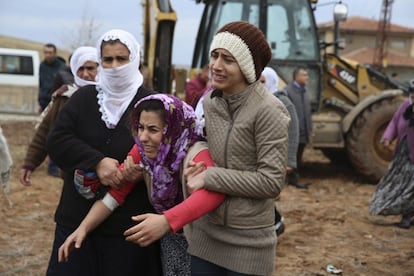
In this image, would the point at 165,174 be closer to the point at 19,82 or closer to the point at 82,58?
the point at 82,58

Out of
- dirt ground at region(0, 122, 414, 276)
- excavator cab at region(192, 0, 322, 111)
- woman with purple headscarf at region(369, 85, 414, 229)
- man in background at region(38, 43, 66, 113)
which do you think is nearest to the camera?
dirt ground at region(0, 122, 414, 276)

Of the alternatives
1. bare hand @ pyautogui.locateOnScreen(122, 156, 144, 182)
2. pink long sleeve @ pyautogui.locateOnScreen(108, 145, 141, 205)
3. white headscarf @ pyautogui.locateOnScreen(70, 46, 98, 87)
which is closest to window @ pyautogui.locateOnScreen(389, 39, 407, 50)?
white headscarf @ pyautogui.locateOnScreen(70, 46, 98, 87)

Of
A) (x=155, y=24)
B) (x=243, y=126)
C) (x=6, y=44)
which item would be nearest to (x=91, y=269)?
(x=243, y=126)

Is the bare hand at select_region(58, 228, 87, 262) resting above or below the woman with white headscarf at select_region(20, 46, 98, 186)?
below

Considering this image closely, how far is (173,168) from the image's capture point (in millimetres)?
2469

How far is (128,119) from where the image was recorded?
9.33 feet

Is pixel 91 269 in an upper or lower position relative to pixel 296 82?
lower

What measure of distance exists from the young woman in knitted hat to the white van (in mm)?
15728

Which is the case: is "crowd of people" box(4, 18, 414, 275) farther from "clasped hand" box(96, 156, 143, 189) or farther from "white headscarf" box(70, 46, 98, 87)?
"white headscarf" box(70, 46, 98, 87)

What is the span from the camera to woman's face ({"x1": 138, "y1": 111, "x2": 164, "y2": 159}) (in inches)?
96.0

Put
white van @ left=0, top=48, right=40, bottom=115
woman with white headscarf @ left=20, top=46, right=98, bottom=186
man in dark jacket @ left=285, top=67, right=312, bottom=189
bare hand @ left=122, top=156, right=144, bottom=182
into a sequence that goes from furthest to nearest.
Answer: white van @ left=0, top=48, right=40, bottom=115, man in dark jacket @ left=285, top=67, right=312, bottom=189, woman with white headscarf @ left=20, top=46, right=98, bottom=186, bare hand @ left=122, top=156, right=144, bottom=182

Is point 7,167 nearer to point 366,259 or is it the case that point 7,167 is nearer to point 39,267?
point 39,267

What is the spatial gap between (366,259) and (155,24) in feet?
13.2

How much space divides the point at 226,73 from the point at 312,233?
Result: 4.30 metres
